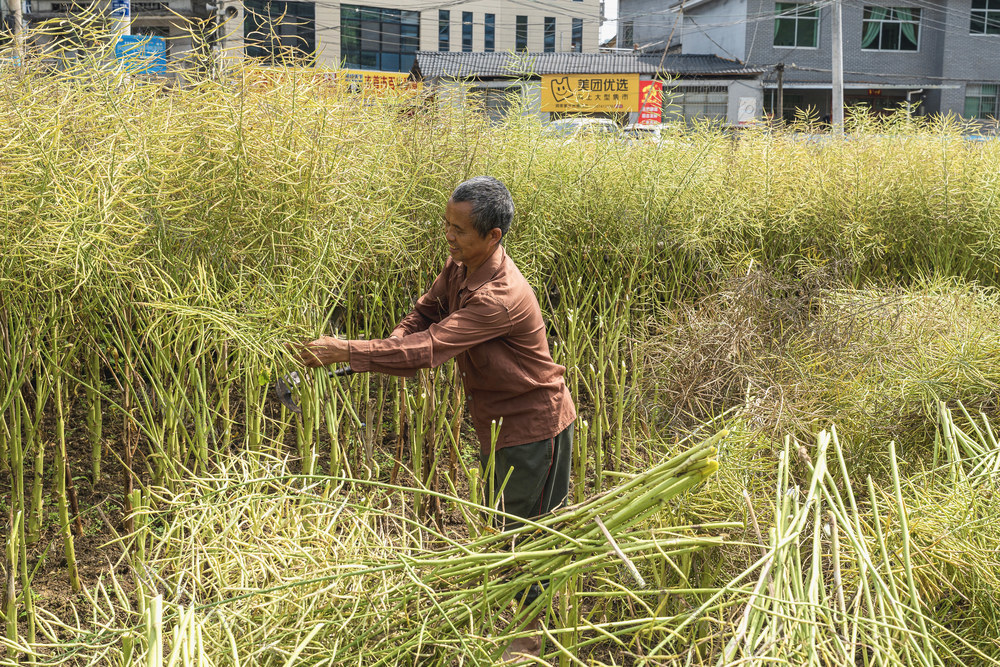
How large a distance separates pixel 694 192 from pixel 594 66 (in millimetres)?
15483

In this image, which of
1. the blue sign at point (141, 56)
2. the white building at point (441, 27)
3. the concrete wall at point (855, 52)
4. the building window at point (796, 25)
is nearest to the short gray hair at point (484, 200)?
the blue sign at point (141, 56)

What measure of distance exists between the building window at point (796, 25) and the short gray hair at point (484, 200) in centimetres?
2120

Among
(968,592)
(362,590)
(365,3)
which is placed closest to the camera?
(362,590)

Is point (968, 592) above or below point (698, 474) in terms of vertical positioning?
below

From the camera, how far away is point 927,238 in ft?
14.8

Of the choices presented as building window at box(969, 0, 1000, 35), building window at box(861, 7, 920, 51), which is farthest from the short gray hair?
building window at box(969, 0, 1000, 35)

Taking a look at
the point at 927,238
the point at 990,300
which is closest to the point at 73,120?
the point at 990,300

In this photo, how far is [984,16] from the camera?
21656 mm

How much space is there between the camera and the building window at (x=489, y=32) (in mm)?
31794

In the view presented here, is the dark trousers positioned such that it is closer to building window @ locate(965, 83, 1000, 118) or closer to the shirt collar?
the shirt collar

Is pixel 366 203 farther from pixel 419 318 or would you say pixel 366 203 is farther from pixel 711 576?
pixel 711 576

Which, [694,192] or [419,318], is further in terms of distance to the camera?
[694,192]

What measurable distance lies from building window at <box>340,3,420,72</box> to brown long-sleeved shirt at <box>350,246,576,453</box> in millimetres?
26140

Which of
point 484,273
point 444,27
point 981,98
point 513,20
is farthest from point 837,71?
point 513,20
